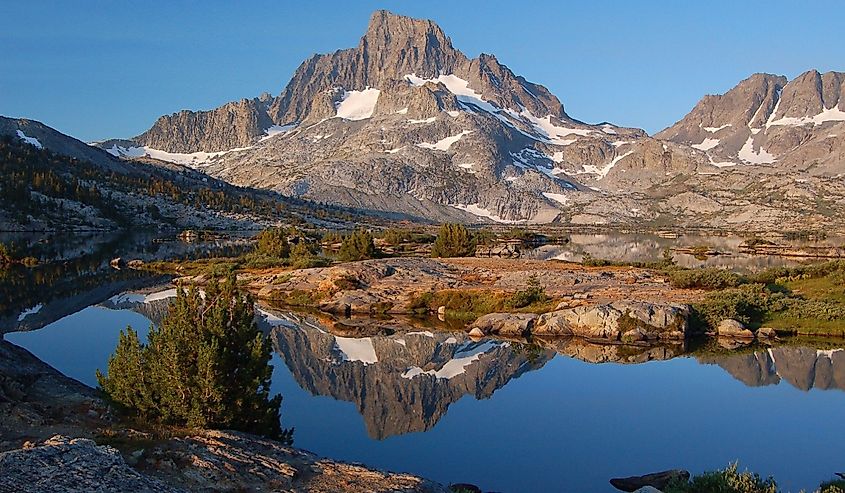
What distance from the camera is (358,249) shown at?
68.5 meters

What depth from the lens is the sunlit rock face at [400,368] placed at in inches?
966

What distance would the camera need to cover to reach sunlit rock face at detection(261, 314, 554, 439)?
2453cm

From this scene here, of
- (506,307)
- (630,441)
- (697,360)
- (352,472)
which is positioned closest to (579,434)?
(630,441)

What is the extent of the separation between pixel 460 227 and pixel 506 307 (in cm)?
3861

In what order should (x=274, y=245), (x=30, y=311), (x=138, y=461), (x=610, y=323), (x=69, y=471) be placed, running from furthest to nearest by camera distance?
(x=274, y=245)
(x=30, y=311)
(x=610, y=323)
(x=138, y=461)
(x=69, y=471)

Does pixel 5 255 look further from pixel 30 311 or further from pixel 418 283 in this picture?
pixel 418 283

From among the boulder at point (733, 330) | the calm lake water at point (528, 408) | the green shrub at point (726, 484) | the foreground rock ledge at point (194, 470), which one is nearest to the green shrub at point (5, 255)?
the calm lake water at point (528, 408)

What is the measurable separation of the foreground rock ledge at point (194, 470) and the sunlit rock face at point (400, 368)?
7.37 m

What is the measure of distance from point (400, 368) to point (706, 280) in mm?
27806

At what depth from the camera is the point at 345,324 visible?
4103 centimetres

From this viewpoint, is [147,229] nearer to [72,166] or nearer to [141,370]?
[72,166]

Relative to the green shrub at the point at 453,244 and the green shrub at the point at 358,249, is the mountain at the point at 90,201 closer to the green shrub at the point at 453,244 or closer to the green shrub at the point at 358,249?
the green shrub at the point at 358,249

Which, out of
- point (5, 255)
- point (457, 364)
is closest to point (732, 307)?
point (457, 364)

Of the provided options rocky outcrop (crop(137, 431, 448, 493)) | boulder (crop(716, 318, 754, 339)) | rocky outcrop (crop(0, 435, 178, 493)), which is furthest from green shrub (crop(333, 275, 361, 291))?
rocky outcrop (crop(0, 435, 178, 493))
